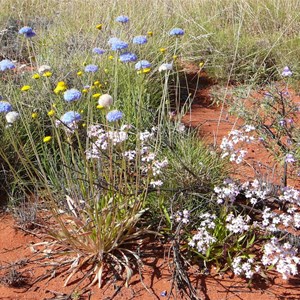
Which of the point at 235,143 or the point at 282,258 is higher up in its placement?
the point at 235,143

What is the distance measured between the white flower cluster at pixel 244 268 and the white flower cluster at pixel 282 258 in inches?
3.1

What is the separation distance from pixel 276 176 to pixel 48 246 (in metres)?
1.61

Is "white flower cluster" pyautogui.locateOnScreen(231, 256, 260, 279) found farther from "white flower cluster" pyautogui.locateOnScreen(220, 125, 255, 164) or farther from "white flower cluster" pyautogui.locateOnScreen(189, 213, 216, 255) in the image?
"white flower cluster" pyautogui.locateOnScreen(220, 125, 255, 164)

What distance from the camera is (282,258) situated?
231 centimetres

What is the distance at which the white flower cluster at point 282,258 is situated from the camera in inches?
88.4

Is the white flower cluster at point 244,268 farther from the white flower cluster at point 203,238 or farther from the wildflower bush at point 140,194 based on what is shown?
the white flower cluster at point 203,238

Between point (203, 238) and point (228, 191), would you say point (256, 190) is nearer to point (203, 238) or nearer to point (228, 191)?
point (228, 191)

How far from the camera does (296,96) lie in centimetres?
514

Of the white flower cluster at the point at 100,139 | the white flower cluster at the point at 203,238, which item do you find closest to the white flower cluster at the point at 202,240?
the white flower cluster at the point at 203,238

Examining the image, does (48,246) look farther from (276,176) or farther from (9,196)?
(276,176)

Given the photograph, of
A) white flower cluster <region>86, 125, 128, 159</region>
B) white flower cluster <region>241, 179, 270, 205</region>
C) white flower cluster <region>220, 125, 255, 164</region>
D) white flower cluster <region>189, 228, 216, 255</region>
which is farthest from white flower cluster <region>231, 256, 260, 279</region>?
white flower cluster <region>86, 125, 128, 159</region>

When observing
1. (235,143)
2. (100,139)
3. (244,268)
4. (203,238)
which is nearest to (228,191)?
(203,238)

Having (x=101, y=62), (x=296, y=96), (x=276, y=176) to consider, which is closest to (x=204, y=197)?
(x=276, y=176)

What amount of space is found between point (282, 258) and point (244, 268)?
189 millimetres
